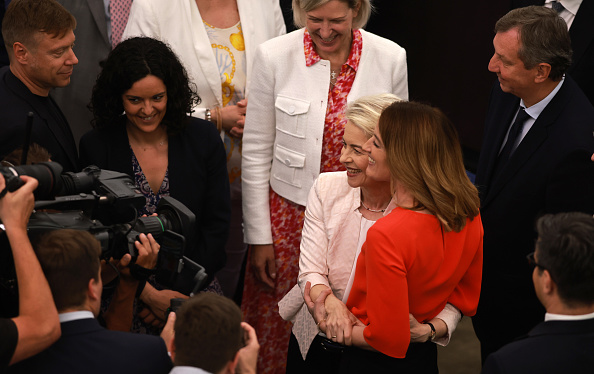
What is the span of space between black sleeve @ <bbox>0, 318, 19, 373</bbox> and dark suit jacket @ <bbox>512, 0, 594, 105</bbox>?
259 cm

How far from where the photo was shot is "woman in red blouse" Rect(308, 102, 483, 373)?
75.7 inches

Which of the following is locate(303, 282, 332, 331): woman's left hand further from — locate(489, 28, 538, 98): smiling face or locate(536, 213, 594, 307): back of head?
locate(489, 28, 538, 98): smiling face

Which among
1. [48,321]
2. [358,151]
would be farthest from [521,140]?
[48,321]

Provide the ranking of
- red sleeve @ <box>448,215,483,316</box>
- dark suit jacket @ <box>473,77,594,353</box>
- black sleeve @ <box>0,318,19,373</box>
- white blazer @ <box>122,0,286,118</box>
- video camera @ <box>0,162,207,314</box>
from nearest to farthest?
black sleeve @ <box>0,318,19,373</box>, video camera @ <box>0,162,207,314</box>, red sleeve @ <box>448,215,483,316</box>, dark suit jacket @ <box>473,77,594,353</box>, white blazer @ <box>122,0,286,118</box>

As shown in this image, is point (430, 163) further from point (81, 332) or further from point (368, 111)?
point (81, 332)

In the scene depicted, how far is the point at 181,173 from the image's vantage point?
2680mm

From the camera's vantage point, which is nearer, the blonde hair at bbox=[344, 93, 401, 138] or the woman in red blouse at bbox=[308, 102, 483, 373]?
the woman in red blouse at bbox=[308, 102, 483, 373]

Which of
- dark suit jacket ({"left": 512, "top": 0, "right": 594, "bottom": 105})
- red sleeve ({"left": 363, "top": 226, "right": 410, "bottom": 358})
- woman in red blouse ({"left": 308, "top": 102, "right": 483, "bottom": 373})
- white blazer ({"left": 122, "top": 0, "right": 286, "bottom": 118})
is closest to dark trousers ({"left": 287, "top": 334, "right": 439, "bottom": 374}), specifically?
woman in red blouse ({"left": 308, "top": 102, "right": 483, "bottom": 373})

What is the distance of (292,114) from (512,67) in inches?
34.0

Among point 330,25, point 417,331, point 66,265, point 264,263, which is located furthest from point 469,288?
point 66,265

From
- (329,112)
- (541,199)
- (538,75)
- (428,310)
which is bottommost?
(428,310)

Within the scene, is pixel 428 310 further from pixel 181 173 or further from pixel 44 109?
pixel 44 109

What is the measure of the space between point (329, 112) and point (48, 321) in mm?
1514

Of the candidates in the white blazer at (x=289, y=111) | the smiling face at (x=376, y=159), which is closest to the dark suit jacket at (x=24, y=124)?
the white blazer at (x=289, y=111)
